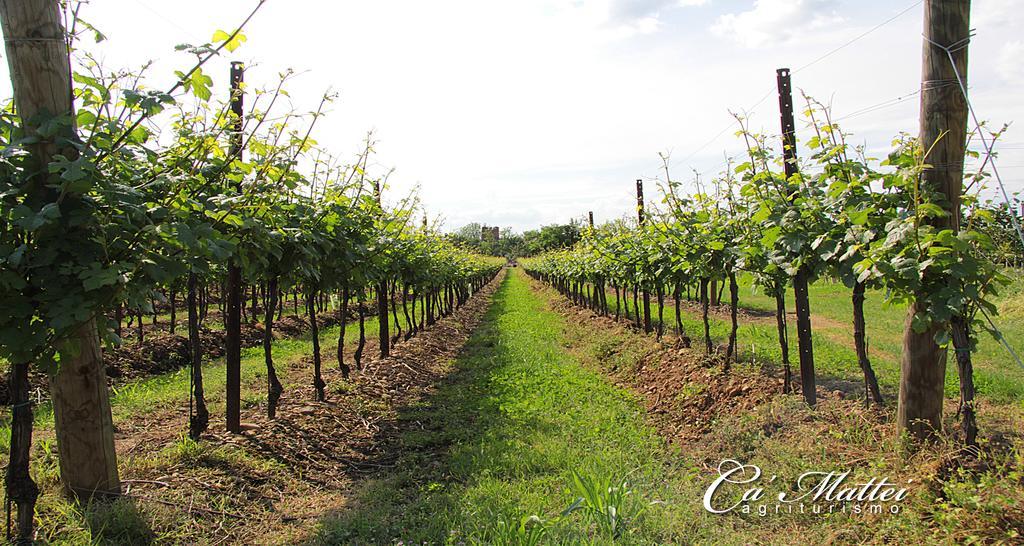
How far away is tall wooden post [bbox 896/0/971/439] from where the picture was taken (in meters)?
3.74

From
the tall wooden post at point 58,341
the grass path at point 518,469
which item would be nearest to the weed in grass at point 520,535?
the grass path at point 518,469

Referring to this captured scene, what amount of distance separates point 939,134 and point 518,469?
168 inches

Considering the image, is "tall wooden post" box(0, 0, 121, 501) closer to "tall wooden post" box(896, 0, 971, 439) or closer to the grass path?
the grass path

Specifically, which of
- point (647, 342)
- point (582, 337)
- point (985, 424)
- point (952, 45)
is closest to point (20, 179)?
point (952, 45)

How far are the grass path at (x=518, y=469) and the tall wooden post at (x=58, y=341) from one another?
1651 mm

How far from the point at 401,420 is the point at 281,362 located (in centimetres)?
535

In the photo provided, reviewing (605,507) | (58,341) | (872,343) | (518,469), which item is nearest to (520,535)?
(605,507)

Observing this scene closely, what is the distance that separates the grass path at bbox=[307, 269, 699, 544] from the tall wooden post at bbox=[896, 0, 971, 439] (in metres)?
1.85

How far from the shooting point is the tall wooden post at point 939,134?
3.74m

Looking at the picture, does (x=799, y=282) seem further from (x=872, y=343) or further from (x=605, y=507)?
(x=872, y=343)

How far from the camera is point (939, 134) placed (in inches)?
149

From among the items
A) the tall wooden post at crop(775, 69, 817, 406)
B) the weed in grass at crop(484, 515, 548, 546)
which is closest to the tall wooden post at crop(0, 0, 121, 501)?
the weed in grass at crop(484, 515, 548, 546)

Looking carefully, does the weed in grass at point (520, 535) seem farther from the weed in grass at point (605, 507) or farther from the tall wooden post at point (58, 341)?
the tall wooden post at point (58, 341)

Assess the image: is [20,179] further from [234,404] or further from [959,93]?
[959,93]
